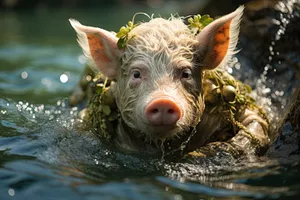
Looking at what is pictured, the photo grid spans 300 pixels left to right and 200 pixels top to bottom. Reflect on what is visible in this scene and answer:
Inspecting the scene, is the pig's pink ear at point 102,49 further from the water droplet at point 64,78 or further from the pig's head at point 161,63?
the water droplet at point 64,78

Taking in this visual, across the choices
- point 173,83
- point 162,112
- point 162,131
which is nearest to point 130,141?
point 162,131

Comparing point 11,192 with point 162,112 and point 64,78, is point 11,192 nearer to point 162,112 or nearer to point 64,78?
point 162,112

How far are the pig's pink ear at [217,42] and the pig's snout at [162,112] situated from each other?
90 cm

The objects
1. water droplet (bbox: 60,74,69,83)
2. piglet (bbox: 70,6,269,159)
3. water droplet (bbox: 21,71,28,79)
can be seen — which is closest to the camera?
piglet (bbox: 70,6,269,159)

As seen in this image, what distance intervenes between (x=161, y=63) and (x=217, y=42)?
69cm

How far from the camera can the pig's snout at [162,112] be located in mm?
4871

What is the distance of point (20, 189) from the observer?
439cm

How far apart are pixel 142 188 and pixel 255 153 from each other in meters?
1.74

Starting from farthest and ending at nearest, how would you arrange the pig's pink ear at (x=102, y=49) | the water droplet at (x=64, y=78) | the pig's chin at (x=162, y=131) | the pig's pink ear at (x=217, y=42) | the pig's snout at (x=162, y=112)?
the water droplet at (x=64, y=78)
the pig's pink ear at (x=102, y=49)
the pig's pink ear at (x=217, y=42)
the pig's chin at (x=162, y=131)
the pig's snout at (x=162, y=112)

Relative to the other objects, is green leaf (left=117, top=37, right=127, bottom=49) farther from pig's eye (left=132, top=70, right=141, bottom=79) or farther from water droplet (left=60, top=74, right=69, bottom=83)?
water droplet (left=60, top=74, right=69, bottom=83)

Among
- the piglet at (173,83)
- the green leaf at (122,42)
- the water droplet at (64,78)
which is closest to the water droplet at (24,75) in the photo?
the water droplet at (64,78)

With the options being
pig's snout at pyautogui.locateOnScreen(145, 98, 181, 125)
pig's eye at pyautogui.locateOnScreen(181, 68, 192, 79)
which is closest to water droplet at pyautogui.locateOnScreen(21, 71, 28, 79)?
pig's eye at pyautogui.locateOnScreen(181, 68, 192, 79)

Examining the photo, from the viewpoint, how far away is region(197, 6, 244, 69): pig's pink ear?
5596mm

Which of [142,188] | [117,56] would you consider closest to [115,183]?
[142,188]
